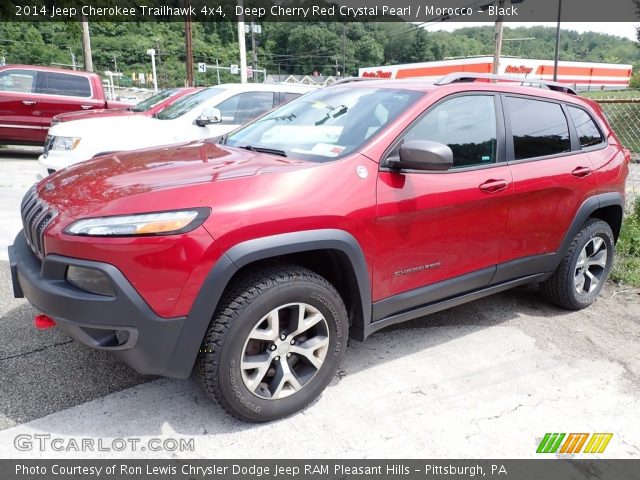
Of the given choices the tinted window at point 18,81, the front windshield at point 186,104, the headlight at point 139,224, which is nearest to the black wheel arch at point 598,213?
the headlight at point 139,224

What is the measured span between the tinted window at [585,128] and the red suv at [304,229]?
0.18 ft

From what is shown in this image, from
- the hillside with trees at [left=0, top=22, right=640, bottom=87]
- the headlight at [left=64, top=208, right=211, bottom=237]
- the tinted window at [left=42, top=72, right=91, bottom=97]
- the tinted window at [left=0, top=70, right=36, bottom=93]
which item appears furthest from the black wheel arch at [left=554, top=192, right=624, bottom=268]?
the hillside with trees at [left=0, top=22, right=640, bottom=87]

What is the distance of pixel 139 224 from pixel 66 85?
32.7ft

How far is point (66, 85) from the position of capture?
1056cm

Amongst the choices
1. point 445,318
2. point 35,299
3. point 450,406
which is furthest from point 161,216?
point 445,318

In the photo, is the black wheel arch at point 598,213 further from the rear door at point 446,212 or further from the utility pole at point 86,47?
the utility pole at point 86,47

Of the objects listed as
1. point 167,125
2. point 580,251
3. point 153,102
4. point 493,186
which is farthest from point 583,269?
point 153,102

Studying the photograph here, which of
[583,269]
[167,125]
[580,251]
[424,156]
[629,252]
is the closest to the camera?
[424,156]

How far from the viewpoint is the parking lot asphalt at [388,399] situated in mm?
→ 2447

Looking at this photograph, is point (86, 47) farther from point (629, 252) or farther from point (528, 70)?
point (528, 70)

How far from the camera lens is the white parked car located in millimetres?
6316

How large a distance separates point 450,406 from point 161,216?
1793 mm

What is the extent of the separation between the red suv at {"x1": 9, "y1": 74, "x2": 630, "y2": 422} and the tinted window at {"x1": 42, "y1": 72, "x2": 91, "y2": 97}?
8.52 meters

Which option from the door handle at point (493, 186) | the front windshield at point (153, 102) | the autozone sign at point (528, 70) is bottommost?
the door handle at point (493, 186)
